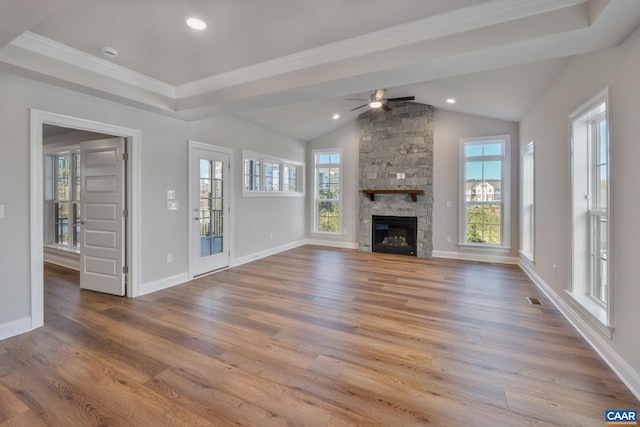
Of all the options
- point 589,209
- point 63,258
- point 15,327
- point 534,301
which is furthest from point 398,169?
point 63,258

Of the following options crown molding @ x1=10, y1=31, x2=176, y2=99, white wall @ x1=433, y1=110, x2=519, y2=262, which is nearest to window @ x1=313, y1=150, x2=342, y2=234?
white wall @ x1=433, y1=110, x2=519, y2=262

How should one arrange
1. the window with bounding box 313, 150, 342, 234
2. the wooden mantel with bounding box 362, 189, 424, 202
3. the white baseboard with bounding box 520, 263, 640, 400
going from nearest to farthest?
1. the white baseboard with bounding box 520, 263, 640, 400
2. the wooden mantel with bounding box 362, 189, 424, 202
3. the window with bounding box 313, 150, 342, 234

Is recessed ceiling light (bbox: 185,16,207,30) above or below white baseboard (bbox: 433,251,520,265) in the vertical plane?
above

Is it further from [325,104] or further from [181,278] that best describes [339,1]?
[181,278]

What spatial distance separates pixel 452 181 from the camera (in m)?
6.18

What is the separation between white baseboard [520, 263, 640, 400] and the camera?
1.95 metres

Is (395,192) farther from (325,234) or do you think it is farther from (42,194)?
(42,194)

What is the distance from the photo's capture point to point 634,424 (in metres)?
1.68

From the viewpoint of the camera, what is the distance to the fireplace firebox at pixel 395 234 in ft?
21.3

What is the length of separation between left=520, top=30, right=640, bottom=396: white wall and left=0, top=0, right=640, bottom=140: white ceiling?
27 cm

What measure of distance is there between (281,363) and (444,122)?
5.80m

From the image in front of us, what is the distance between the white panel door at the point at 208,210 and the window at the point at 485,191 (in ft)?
15.5

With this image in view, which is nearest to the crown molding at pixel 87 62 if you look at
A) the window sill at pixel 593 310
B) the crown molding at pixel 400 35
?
the crown molding at pixel 400 35

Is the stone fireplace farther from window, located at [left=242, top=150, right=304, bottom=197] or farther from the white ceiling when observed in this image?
the white ceiling
